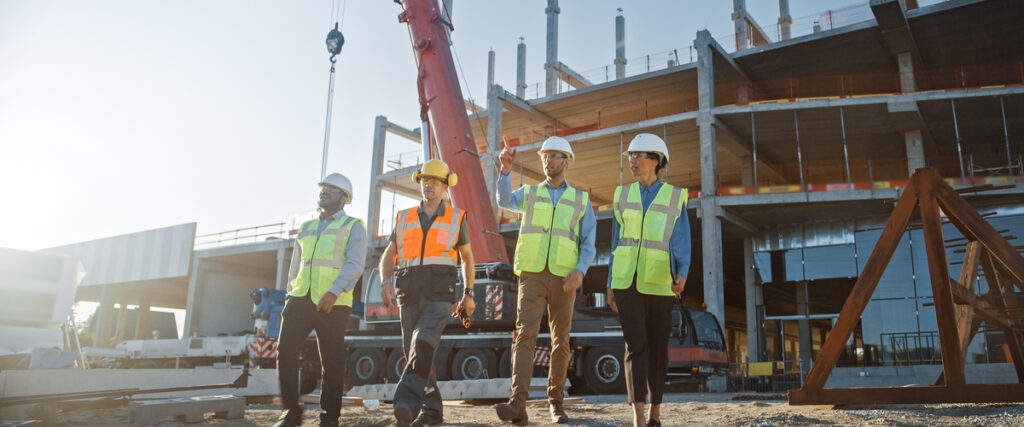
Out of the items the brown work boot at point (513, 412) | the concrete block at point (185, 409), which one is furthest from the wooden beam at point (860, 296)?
the concrete block at point (185, 409)

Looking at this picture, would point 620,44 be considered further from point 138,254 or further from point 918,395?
point 918,395

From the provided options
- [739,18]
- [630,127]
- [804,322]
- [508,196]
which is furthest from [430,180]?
[739,18]

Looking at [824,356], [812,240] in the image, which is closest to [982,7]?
[812,240]

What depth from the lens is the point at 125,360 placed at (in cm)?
2375

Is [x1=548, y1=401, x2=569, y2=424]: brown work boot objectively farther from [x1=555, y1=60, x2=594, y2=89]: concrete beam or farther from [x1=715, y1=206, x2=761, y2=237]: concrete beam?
[x1=555, y1=60, x2=594, y2=89]: concrete beam

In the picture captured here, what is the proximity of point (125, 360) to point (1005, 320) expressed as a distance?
24821mm

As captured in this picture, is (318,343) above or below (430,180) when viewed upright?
below

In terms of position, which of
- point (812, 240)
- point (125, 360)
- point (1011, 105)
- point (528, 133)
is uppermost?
point (528, 133)

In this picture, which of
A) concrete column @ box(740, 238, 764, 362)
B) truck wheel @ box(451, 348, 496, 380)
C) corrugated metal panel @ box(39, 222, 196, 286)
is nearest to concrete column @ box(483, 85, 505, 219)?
concrete column @ box(740, 238, 764, 362)

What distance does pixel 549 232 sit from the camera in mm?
4633

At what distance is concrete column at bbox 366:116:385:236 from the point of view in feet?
104

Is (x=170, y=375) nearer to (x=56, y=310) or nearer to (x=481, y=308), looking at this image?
(x=56, y=310)

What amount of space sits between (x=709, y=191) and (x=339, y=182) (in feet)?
61.1

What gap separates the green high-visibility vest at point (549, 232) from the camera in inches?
180
